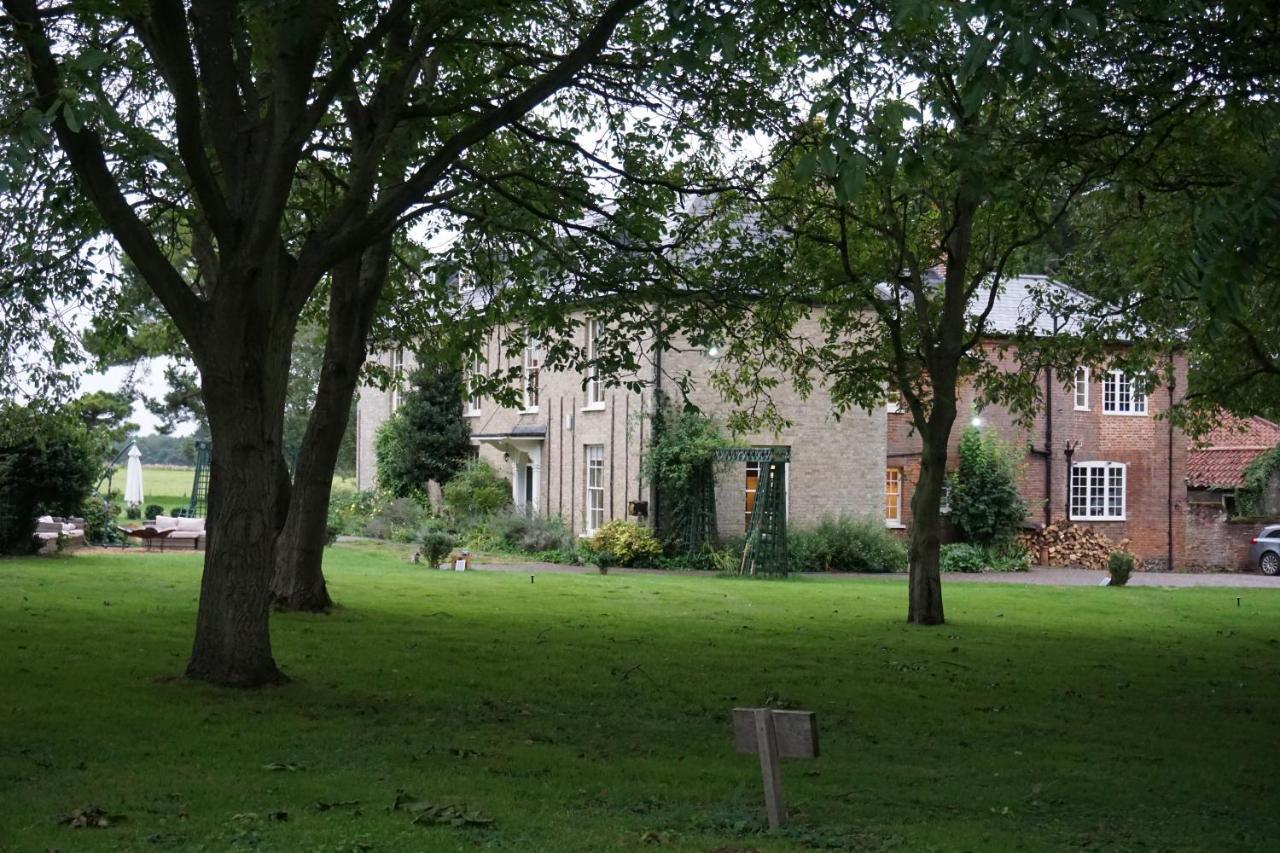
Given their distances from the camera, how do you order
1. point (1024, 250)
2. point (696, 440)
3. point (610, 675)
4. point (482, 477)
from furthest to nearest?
point (482, 477)
point (696, 440)
point (1024, 250)
point (610, 675)

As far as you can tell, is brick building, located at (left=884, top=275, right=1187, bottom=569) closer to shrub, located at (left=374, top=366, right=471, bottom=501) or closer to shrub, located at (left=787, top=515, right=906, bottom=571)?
shrub, located at (left=787, top=515, right=906, bottom=571)

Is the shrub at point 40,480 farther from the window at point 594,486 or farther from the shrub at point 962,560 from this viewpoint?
the shrub at point 962,560

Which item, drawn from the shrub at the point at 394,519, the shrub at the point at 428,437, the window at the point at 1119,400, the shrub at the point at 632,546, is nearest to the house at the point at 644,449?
the shrub at the point at 632,546

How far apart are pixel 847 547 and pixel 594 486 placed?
717 cm

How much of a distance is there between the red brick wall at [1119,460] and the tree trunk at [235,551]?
31.6 metres

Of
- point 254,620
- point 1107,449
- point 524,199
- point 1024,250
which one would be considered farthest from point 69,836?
point 1107,449

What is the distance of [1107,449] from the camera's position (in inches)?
1667

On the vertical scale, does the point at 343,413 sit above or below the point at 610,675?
above

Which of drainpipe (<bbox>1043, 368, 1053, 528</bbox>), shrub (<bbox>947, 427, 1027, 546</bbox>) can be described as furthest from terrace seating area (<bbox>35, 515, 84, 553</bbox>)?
drainpipe (<bbox>1043, 368, 1053, 528</bbox>)

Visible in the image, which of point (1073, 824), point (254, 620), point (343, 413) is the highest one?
point (343, 413)

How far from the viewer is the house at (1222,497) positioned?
42.8m

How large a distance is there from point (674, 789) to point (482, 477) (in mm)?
32539

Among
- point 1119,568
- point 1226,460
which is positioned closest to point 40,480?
point 1119,568

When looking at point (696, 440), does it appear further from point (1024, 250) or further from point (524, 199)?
point (524, 199)
